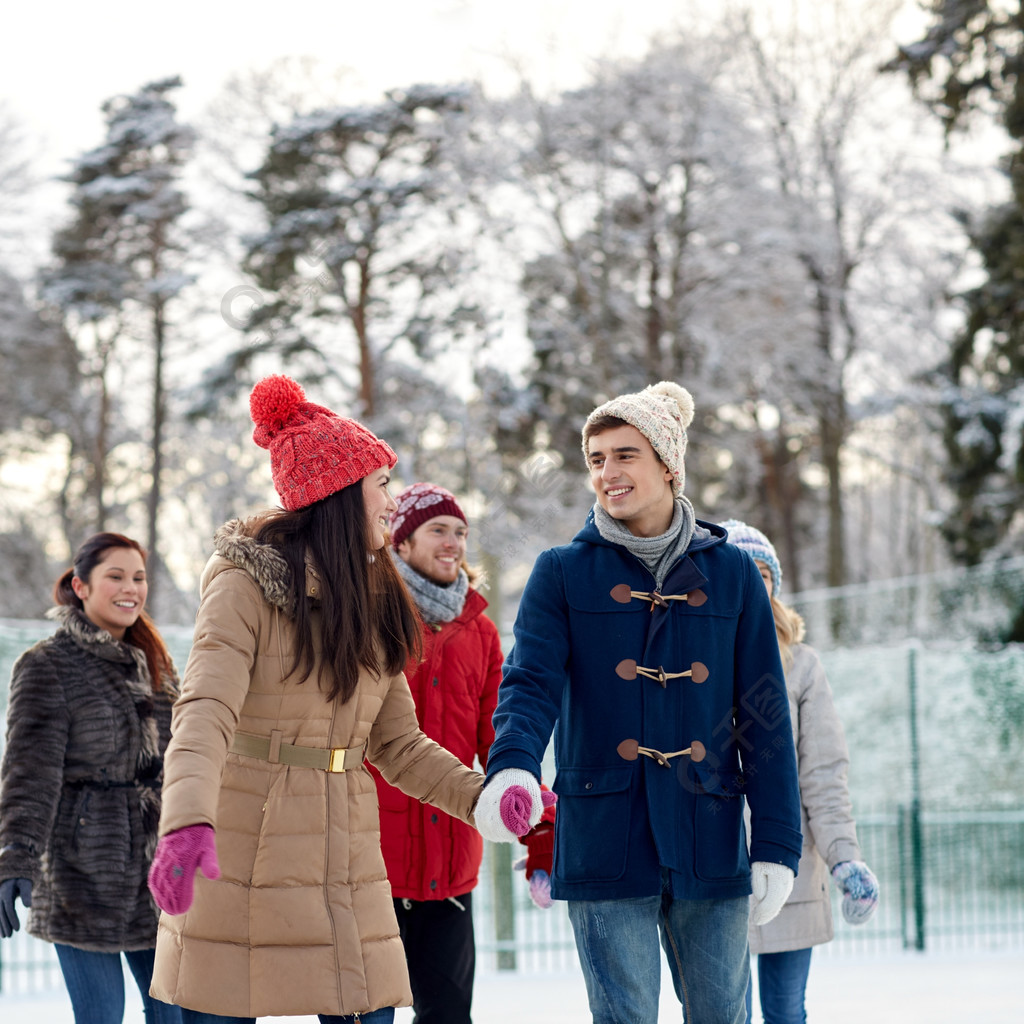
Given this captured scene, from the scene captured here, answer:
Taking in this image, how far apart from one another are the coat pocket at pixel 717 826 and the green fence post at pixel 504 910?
5144mm

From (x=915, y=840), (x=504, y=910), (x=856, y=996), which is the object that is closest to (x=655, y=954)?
(x=856, y=996)

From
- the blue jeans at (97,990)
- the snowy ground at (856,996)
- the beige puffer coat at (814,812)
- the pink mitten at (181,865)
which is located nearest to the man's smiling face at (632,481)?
the pink mitten at (181,865)

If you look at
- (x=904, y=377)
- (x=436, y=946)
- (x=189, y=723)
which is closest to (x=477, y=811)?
(x=189, y=723)

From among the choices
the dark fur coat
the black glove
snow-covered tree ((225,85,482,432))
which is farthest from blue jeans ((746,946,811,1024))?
snow-covered tree ((225,85,482,432))

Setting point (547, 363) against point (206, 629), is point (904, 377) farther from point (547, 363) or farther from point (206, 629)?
point (206, 629)

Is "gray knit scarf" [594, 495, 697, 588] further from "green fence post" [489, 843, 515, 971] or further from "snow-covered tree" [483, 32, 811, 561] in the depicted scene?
"snow-covered tree" [483, 32, 811, 561]

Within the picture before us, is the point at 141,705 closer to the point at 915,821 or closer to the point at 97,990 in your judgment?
the point at 97,990

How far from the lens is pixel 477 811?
2859 millimetres

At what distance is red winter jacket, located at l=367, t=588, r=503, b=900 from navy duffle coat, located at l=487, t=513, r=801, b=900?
994 mm

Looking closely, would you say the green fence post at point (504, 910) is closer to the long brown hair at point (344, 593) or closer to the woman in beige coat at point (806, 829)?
the woman in beige coat at point (806, 829)

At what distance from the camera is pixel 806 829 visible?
4172 mm

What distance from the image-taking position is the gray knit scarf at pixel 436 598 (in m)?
4.23

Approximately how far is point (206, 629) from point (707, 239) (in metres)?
15.3

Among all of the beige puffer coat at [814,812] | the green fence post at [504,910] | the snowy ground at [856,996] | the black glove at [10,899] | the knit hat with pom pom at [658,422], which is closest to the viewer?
the knit hat with pom pom at [658,422]
